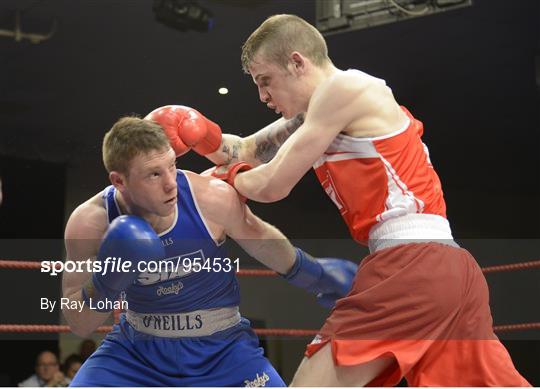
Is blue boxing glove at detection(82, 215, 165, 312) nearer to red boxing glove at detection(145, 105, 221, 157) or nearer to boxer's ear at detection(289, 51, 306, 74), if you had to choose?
red boxing glove at detection(145, 105, 221, 157)

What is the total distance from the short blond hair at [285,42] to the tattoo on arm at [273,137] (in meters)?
0.40

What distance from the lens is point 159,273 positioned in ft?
6.61

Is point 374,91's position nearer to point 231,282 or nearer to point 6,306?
point 231,282

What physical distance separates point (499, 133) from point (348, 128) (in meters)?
5.76

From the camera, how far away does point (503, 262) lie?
658 cm

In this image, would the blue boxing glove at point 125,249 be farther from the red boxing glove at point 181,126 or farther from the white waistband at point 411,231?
the white waistband at point 411,231

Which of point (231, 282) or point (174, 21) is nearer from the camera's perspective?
point (231, 282)

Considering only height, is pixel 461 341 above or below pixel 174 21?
below

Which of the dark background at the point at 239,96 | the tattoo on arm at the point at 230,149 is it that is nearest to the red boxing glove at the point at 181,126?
the tattoo on arm at the point at 230,149

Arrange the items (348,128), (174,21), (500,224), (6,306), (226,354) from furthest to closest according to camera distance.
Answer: (500,224)
(6,306)
(174,21)
(226,354)
(348,128)

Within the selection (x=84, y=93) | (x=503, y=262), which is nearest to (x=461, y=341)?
(x=503, y=262)

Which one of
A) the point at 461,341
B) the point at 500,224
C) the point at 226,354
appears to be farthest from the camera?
the point at 500,224

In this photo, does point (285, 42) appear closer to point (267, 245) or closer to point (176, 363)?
point (267, 245)

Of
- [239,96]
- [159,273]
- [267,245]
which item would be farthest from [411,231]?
[239,96]
